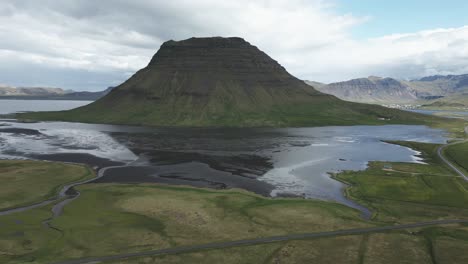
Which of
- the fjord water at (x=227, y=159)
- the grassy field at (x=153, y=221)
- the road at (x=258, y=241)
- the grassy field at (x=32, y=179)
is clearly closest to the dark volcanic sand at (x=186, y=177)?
the fjord water at (x=227, y=159)

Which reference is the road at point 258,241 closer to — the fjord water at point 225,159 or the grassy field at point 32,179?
the fjord water at point 225,159

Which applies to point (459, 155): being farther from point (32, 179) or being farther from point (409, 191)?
point (32, 179)

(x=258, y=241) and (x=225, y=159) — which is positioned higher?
(x=225, y=159)

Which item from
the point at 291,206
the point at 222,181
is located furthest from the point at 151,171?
the point at 291,206

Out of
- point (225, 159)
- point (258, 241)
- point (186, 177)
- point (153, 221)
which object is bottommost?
point (258, 241)

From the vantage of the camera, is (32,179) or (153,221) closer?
(153,221)

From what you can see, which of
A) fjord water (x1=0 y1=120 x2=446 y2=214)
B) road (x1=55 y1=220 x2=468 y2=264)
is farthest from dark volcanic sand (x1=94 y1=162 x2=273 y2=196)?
road (x1=55 y1=220 x2=468 y2=264)

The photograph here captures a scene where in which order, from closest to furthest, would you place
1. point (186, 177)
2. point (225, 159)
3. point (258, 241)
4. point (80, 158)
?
point (258, 241) → point (186, 177) → point (80, 158) → point (225, 159)

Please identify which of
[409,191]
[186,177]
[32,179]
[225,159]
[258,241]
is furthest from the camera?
[225,159]

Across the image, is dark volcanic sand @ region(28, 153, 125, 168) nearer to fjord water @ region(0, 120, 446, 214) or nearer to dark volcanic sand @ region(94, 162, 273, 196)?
fjord water @ region(0, 120, 446, 214)

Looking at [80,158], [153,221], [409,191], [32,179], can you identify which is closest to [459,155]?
[409,191]
